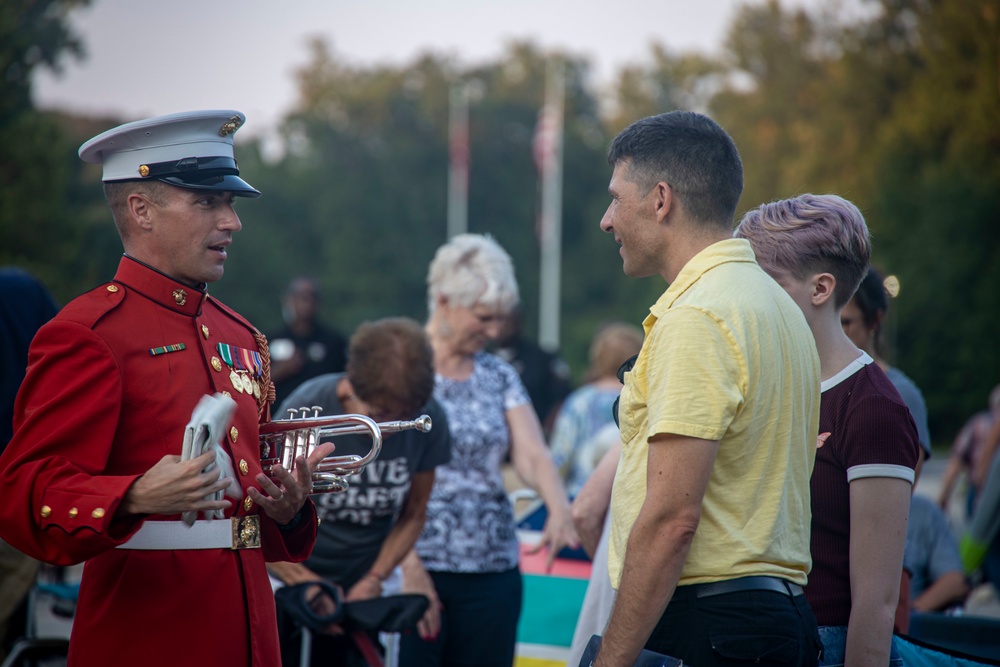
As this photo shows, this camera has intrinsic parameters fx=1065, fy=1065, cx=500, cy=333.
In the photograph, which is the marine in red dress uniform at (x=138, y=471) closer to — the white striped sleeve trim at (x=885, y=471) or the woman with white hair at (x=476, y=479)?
the white striped sleeve trim at (x=885, y=471)

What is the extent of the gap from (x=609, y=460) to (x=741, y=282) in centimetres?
134

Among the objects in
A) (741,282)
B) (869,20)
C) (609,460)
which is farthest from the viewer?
(869,20)

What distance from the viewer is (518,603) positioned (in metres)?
4.62

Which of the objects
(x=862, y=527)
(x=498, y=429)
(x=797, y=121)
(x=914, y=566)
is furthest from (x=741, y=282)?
(x=797, y=121)

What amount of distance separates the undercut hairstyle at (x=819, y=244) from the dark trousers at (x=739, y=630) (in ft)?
3.26

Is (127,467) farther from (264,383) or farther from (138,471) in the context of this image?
(264,383)

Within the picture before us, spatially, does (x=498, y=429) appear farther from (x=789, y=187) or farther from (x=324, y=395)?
(x=789, y=187)

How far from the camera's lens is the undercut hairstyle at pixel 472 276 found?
484cm

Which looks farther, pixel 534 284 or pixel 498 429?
pixel 534 284

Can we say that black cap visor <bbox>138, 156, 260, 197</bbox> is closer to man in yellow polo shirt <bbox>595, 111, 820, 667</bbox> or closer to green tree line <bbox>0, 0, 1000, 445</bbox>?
man in yellow polo shirt <bbox>595, 111, 820, 667</bbox>

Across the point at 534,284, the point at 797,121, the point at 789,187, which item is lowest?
the point at 534,284

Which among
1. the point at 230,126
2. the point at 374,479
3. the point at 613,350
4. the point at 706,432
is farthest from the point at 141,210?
the point at 613,350

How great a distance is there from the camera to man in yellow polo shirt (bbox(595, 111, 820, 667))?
2.32 meters

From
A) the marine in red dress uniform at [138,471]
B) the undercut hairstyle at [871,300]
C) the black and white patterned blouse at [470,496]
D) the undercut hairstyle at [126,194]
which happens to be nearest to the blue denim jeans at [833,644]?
the undercut hairstyle at [871,300]
